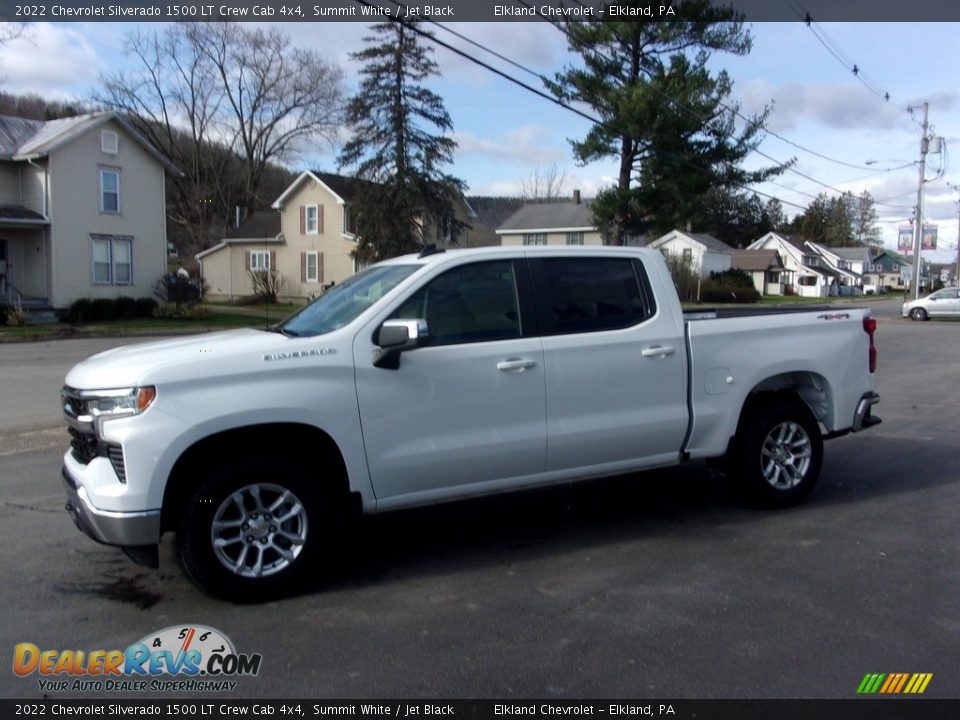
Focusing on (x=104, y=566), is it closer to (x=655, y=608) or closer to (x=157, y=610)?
(x=157, y=610)

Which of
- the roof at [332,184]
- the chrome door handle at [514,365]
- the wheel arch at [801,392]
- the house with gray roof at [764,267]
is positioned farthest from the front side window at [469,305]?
the house with gray roof at [764,267]

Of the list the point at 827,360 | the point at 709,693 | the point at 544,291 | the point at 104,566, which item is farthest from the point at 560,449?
the point at 104,566

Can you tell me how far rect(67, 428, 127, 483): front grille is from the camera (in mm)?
4535

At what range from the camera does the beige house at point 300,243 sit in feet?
158

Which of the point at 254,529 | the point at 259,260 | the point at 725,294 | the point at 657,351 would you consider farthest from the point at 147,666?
the point at 725,294

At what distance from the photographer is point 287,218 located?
5116 cm

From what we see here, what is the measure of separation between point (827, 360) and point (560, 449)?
2546 millimetres

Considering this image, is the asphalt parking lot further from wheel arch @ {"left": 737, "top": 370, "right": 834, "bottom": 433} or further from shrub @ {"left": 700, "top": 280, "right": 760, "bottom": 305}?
shrub @ {"left": 700, "top": 280, "right": 760, "bottom": 305}

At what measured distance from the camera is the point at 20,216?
100ft

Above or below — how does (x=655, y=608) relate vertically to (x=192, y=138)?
below

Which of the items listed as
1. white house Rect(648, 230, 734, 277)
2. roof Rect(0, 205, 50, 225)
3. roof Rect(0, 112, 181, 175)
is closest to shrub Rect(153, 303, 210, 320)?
roof Rect(0, 205, 50, 225)

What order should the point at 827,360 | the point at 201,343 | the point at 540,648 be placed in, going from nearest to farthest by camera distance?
the point at 540,648 → the point at 201,343 → the point at 827,360

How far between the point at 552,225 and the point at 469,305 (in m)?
55.8

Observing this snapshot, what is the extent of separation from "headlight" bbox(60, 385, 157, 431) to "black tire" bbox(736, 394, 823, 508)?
4.23 m
